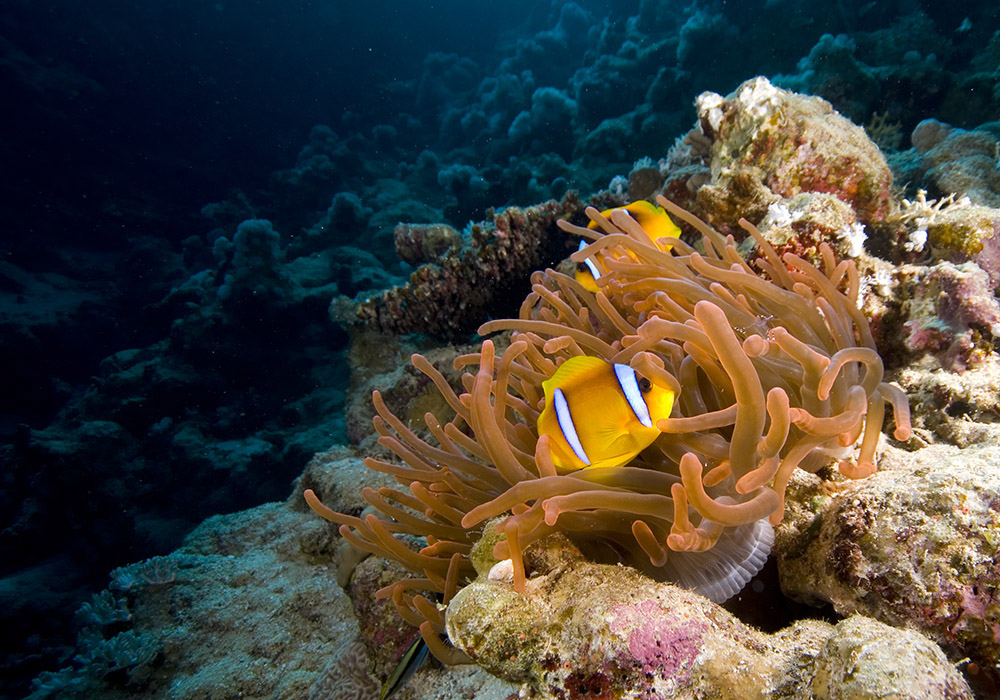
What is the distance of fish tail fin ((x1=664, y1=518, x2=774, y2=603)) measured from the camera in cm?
130

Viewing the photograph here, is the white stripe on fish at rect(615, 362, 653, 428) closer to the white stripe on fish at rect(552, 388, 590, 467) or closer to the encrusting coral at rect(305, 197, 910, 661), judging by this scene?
the encrusting coral at rect(305, 197, 910, 661)

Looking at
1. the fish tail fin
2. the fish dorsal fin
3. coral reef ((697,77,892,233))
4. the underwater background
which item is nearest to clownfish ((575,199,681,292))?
coral reef ((697,77,892,233))

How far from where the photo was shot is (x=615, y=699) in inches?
42.7

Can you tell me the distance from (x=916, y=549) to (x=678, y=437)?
1.91ft

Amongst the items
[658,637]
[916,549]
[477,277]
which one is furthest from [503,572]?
[477,277]

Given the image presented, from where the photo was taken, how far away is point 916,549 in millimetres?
1182

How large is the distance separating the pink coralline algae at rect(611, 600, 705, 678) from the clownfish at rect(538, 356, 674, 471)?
0.35 meters

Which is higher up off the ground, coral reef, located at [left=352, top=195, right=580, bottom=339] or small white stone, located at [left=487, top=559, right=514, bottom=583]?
coral reef, located at [left=352, top=195, right=580, bottom=339]

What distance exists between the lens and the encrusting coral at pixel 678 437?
1.15 m

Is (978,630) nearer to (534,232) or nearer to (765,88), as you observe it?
(765,88)

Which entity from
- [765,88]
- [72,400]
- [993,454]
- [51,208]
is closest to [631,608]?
[993,454]

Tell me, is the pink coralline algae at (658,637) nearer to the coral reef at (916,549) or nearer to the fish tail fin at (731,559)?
the fish tail fin at (731,559)

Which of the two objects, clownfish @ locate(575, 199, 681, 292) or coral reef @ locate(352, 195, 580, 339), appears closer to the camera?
clownfish @ locate(575, 199, 681, 292)

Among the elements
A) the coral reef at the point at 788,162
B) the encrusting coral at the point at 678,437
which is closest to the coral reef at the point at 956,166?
the coral reef at the point at 788,162
